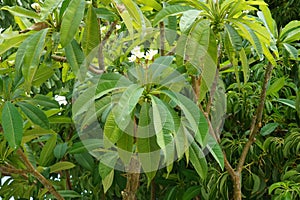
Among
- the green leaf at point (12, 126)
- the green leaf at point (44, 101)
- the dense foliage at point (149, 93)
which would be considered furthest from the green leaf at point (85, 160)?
the green leaf at point (12, 126)

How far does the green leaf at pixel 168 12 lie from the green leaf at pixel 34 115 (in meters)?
0.40

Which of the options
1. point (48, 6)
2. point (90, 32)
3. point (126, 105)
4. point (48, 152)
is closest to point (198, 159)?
point (126, 105)

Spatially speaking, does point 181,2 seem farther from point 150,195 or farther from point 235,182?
point 150,195

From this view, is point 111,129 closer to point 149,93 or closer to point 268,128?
point 149,93

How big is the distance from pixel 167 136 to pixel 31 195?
892mm

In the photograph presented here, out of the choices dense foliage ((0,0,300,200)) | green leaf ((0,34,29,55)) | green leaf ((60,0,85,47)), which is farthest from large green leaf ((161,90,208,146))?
green leaf ((0,34,29,55))

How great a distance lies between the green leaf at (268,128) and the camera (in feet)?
5.63

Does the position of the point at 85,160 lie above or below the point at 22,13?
below

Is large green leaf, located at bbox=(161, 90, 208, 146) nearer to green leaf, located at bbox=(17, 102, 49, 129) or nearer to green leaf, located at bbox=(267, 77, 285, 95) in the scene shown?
green leaf, located at bbox=(17, 102, 49, 129)

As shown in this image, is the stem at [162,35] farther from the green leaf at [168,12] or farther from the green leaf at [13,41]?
the green leaf at [13,41]

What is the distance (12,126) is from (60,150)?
0.40 meters

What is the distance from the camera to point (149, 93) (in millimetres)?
1130

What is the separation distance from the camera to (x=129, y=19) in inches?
43.1

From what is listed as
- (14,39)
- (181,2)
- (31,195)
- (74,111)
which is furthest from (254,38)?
(31,195)
